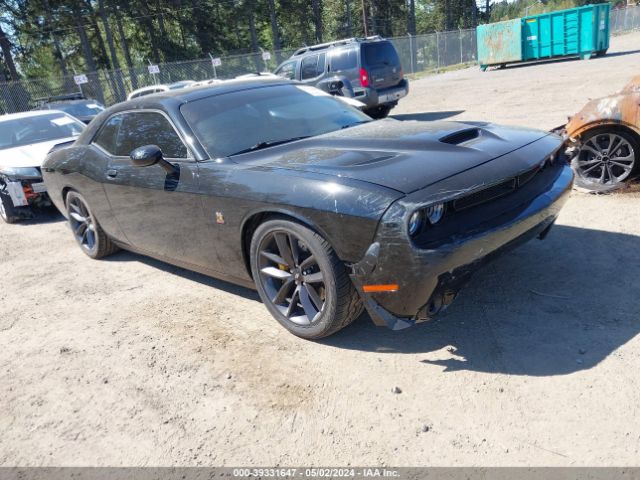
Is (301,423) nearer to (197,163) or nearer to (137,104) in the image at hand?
(197,163)

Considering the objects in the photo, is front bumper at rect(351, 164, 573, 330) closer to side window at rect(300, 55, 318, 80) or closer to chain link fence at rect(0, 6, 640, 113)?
side window at rect(300, 55, 318, 80)

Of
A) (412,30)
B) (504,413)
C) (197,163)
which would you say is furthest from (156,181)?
(412,30)

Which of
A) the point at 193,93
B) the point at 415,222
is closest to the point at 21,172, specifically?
the point at 193,93

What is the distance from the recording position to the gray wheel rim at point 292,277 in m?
3.12

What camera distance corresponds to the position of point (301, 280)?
10.5ft

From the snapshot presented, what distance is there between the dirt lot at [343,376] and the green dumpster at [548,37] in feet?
77.4

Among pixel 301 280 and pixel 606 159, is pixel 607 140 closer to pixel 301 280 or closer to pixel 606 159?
pixel 606 159

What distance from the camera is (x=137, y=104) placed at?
4355 mm

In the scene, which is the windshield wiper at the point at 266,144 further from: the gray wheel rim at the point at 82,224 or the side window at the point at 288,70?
the side window at the point at 288,70

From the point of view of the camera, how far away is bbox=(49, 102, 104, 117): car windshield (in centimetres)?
1449

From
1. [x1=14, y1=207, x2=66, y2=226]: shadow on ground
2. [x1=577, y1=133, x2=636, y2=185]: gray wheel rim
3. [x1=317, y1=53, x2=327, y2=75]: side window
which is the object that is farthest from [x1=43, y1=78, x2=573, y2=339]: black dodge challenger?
[x1=317, y1=53, x2=327, y2=75]: side window

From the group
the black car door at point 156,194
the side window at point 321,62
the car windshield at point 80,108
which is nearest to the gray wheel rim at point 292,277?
the black car door at point 156,194

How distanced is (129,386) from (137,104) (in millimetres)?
2397

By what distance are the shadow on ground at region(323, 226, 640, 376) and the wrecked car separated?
1.33 m
